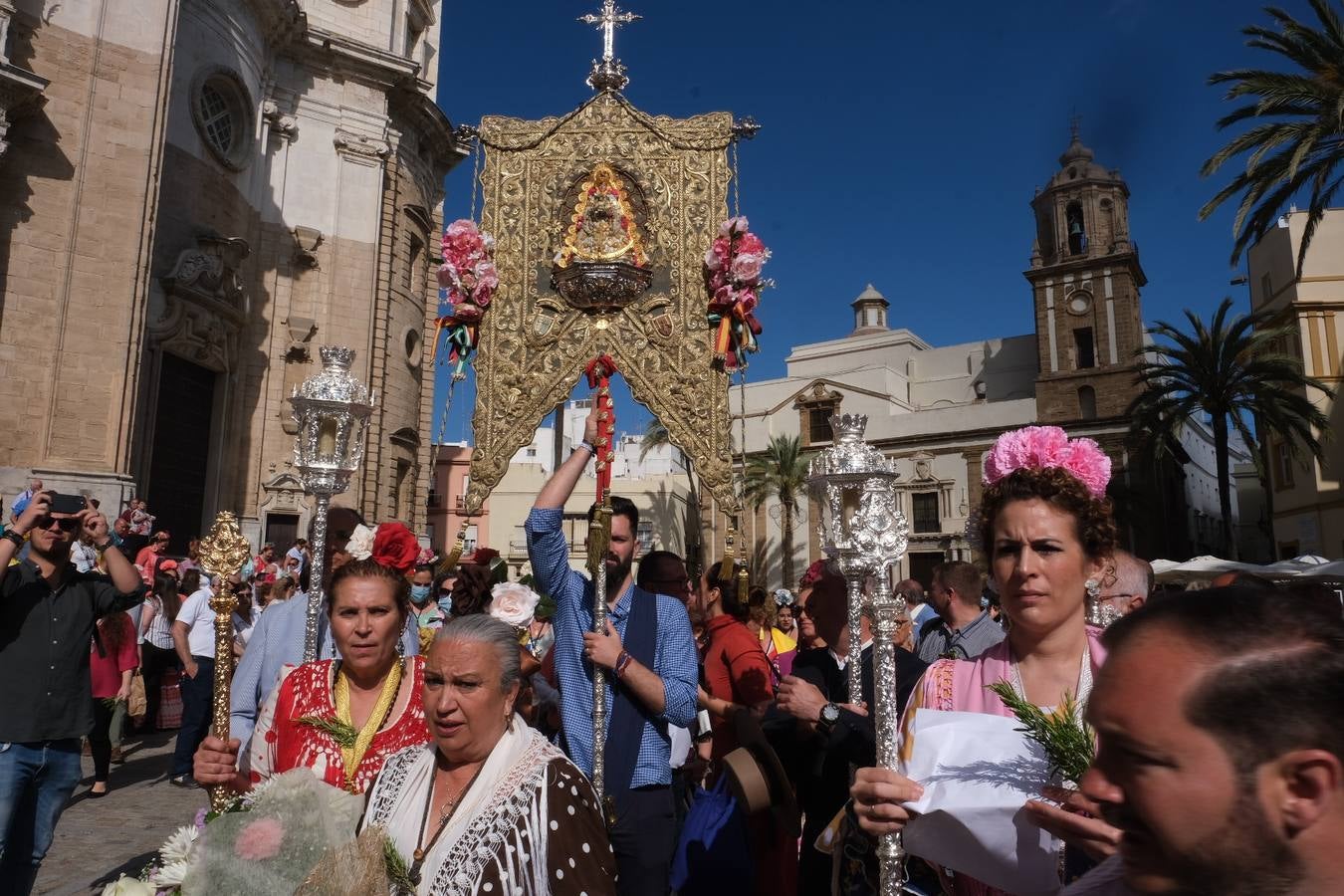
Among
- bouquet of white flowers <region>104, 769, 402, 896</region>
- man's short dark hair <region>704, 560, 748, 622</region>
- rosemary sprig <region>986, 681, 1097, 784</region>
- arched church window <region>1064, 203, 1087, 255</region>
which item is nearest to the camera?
rosemary sprig <region>986, 681, 1097, 784</region>

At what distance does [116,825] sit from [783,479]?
97.2 feet

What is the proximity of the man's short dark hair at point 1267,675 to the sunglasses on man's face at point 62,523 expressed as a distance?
14.9 feet

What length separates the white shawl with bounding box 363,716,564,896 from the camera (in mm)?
2225

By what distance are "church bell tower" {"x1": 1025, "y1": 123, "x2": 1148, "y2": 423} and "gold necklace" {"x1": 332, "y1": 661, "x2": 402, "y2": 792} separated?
115ft

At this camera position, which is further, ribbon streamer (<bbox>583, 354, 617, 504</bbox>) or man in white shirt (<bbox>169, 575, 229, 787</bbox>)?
man in white shirt (<bbox>169, 575, 229, 787</bbox>)

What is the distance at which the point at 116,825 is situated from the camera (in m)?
6.52

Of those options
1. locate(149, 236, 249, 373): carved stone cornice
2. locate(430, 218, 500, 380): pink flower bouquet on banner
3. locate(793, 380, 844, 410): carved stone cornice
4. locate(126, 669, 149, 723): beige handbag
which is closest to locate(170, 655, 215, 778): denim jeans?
locate(126, 669, 149, 723): beige handbag

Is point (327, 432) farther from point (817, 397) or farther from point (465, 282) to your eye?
point (817, 397)

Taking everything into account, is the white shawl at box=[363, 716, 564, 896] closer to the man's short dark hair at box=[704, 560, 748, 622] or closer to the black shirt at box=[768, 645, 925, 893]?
the black shirt at box=[768, 645, 925, 893]

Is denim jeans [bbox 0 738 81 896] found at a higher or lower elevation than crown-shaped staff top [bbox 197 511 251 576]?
lower

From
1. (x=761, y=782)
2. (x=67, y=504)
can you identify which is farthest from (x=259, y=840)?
(x=67, y=504)

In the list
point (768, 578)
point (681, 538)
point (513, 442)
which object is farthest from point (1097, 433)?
point (513, 442)

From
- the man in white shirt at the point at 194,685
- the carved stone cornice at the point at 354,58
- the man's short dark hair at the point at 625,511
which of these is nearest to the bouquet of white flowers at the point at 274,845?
the man's short dark hair at the point at 625,511

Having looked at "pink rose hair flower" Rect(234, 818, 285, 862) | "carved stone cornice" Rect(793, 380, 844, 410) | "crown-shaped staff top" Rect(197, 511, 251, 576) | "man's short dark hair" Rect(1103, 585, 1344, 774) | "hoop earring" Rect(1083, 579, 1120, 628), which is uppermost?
"carved stone cornice" Rect(793, 380, 844, 410)
